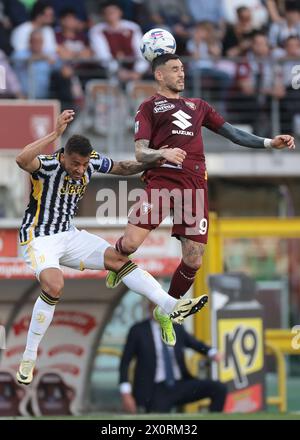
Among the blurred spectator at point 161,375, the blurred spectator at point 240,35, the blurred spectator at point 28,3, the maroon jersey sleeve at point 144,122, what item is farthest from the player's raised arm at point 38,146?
the blurred spectator at point 240,35

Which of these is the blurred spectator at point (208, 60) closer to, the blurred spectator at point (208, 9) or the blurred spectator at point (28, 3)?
the blurred spectator at point (208, 9)

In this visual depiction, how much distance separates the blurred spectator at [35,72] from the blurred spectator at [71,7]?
1224mm

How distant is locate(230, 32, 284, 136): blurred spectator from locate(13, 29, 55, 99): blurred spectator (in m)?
2.83

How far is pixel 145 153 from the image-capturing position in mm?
11242

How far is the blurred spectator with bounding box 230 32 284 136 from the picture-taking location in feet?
63.1

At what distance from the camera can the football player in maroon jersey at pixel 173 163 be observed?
11.5 meters

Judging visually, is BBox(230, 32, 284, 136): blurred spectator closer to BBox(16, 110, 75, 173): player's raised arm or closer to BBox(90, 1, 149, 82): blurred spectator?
BBox(90, 1, 149, 82): blurred spectator

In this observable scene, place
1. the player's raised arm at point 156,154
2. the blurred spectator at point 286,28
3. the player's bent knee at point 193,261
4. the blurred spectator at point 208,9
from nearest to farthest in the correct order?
the player's raised arm at point 156,154, the player's bent knee at point 193,261, the blurred spectator at point 286,28, the blurred spectator at point 208,9

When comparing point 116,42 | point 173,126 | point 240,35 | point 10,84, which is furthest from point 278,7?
point 173,126

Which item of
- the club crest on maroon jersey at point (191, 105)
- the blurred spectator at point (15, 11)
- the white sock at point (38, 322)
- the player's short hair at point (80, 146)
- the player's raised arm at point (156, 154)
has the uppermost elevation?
the blurred spectator at point (15, 11)

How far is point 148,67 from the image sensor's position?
19.1 metres

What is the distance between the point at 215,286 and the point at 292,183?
5.44m

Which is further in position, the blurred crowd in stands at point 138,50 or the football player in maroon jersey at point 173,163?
the blurred crowd in stands at point 138,50
